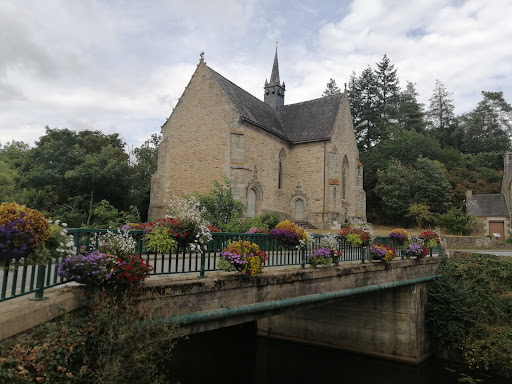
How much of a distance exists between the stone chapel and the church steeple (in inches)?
62.2

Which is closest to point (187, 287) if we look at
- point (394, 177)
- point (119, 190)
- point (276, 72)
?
point (119, 190)

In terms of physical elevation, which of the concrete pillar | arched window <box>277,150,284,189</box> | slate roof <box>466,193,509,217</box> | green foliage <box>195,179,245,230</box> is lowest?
the concrete pillar

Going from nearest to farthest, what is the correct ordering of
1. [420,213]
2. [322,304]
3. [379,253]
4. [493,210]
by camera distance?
[322,304], [379,253], [420,213], [493,210]

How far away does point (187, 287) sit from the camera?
5.62 m

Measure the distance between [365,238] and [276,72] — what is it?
27911 mm

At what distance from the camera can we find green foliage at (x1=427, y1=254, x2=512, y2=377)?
13565 mm

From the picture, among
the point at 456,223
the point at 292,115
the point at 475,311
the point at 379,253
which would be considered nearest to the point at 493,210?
the point at 456,223

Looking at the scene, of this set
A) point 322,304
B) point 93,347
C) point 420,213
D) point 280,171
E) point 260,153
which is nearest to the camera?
point 93,347

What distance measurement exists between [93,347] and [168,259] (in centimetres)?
231

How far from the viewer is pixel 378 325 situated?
1532 cm

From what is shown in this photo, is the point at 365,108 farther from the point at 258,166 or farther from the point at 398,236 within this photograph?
the point at 398,236

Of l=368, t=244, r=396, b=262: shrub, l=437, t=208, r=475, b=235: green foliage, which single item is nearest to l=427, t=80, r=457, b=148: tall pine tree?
l=437, t=208, r=475, b=235: green foliage

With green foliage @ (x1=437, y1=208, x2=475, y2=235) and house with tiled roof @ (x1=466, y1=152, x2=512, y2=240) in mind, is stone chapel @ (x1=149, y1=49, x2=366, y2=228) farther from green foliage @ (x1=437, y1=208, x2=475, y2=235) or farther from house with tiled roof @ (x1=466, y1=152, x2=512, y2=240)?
house with tiled roof @ (x1=466, y1=152, x2=512, y2=240)

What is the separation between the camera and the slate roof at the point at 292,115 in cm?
2642
